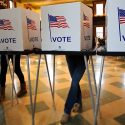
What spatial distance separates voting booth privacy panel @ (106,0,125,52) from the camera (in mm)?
1229

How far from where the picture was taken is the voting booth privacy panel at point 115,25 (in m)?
1.23

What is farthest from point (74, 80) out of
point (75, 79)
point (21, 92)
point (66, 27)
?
point (21, 92)

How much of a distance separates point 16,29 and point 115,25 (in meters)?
0.84

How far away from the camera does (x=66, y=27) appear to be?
56.8 inches

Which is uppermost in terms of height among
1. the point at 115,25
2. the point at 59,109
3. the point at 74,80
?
the point at 115,25

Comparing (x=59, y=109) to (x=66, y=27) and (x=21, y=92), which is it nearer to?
(x=21, y=92)

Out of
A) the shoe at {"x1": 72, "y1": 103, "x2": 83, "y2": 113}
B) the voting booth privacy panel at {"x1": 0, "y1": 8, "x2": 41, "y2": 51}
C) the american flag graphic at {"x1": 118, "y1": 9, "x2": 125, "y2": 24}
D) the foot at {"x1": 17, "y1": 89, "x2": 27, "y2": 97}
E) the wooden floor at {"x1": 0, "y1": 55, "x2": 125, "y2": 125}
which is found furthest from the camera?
the foot at {"x1": 17, "y1": 89, "x2": 27, "y2": 97}

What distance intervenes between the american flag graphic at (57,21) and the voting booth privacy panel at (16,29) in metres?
0.27

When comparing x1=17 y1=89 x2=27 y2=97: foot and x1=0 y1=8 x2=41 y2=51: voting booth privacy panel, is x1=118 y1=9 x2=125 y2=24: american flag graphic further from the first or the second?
x1=17 y1=89 x2=27 y2=97: foot

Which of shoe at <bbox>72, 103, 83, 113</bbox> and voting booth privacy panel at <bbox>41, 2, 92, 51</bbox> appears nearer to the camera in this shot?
voting booth privacy panel at <bbox>41, 2, 92, 51</bbox>

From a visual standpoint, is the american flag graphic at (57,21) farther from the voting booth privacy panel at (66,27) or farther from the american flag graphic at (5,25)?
the american flag graphic at (5,25)

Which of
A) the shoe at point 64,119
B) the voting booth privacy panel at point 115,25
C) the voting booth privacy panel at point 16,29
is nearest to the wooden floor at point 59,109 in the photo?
the shoe at point 64,119

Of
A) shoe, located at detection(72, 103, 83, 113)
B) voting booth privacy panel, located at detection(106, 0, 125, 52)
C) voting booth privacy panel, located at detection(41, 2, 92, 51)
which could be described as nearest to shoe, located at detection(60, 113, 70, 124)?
shoe, located at detection(72, 103, 83, 113)

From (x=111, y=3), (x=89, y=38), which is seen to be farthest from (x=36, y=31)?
(x=111, y=3)
